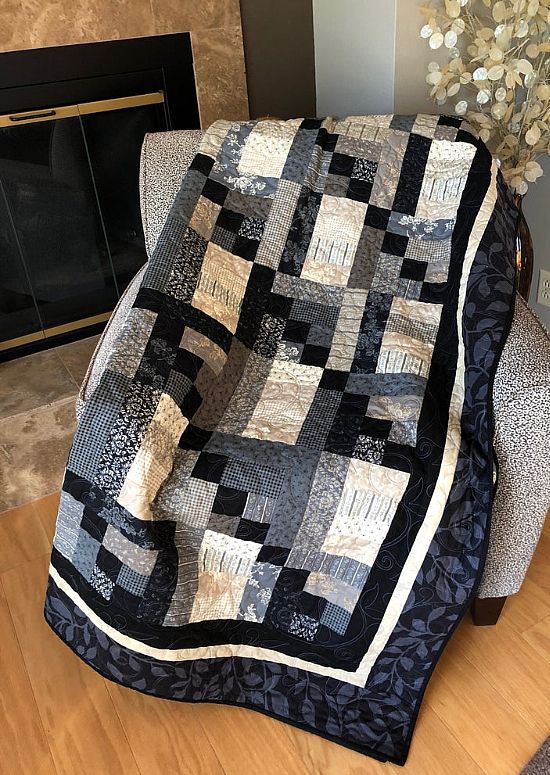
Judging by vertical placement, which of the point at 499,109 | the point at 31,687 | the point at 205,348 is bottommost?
the point at 31,687

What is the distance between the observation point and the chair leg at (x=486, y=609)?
1.33m

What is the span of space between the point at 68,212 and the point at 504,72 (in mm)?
1271

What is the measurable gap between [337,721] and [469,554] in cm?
38

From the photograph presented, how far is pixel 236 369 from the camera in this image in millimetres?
1332

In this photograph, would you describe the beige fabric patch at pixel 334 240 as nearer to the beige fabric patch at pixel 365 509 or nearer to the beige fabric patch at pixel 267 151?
the beige fabric patch at pixel 267 151

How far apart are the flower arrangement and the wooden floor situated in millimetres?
1000

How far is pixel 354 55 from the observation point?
6.08 feet

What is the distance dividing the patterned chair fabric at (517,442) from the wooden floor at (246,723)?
14 centimetres

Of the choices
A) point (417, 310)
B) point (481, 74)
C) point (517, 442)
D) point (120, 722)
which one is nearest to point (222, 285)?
point (417, 310)

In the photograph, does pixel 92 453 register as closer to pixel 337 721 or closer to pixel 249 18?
pixel 337 721

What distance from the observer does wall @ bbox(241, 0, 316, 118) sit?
79.3 inches

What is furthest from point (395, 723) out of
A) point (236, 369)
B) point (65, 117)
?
point (65, 117)

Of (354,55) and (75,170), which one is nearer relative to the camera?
(354,55)

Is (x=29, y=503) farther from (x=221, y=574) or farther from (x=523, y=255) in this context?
(x=523, y=255)
